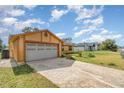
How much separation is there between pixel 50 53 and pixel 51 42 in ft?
4.27

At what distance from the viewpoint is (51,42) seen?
18172 millimetres

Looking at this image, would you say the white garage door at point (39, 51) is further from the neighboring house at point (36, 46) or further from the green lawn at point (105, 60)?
the green lawn at point (105, 60)

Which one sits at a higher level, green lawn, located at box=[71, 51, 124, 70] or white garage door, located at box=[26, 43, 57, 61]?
white garage door, located at box=[26, 43, 57, 61]

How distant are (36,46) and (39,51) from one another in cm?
70

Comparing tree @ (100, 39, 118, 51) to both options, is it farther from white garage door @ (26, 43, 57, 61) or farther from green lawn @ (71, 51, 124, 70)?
white garage door @ (26, 43, 57, 61)

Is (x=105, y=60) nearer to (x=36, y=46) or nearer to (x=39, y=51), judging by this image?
(x=39, y=51)

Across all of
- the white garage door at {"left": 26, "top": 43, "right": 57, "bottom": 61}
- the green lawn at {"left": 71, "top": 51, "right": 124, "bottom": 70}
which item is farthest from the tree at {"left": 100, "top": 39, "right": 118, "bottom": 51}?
the white garage door at {"left": 26, "top": 43, "right": 57, "bottom": 61}

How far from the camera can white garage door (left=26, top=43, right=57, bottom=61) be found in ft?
49.2

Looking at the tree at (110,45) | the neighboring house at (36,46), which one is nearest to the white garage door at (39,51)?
the neighboring house at (36,46)

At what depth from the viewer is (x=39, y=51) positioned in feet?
53.3

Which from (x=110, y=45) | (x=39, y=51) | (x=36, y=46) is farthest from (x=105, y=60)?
(x=110, y=45)
